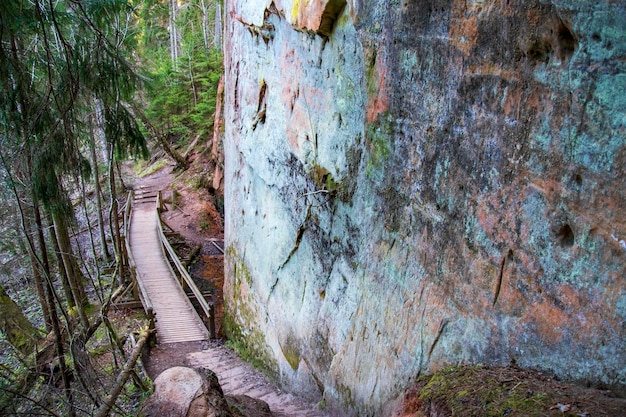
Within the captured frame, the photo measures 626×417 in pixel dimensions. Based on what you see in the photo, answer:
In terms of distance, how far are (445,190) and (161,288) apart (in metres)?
11.8

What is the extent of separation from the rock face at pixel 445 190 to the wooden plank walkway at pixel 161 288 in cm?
Answer: 364

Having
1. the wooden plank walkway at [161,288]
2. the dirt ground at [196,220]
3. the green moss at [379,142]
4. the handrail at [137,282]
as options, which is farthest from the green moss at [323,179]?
the dirt ground at [196,220]

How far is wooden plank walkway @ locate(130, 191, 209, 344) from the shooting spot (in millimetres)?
13688

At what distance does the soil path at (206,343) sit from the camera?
10.8 m

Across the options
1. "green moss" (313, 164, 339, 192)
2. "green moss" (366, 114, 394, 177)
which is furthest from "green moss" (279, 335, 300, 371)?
"green moss" (366, 114, 394, 177)

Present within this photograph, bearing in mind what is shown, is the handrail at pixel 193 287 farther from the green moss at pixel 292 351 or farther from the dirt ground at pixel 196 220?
the green moss at pixel 292 351

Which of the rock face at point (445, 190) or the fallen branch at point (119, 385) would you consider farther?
the fallen branch at point (119, 385)

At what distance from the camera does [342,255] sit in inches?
336

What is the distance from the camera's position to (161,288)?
51.0 ft

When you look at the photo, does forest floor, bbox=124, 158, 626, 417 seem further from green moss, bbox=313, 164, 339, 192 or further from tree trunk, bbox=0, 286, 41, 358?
tree trunk, bbox=0, 286, 41, 358

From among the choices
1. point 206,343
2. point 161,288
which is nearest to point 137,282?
point 161,288

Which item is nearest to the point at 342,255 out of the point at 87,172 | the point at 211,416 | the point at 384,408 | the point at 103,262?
the point at 384,408

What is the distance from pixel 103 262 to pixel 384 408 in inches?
607

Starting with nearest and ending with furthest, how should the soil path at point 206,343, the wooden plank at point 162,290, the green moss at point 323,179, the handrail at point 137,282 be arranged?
the green moss at point 323,179 < the soil path at point 206,343 < the handrail at point 137,282 < the wooden plank at point 162,290
